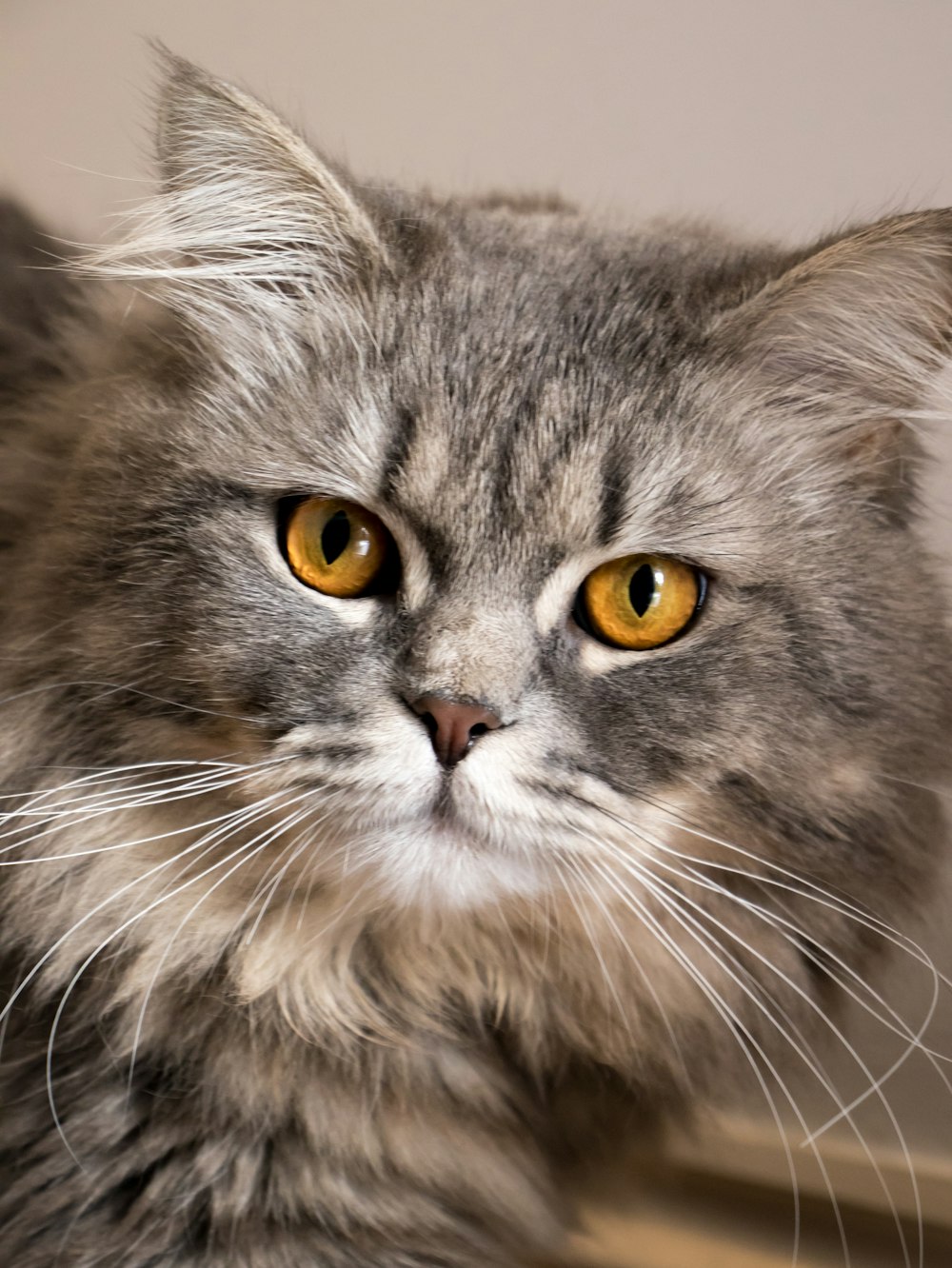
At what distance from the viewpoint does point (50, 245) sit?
1.36m

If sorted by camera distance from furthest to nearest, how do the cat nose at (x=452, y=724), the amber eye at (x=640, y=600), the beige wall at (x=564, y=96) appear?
the beige wall at (x=564, y=96)
the amber eye at (x=640, y=600)
the cat nose at (x=452, y=724)

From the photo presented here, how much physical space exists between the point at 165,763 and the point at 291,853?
4.9 inches

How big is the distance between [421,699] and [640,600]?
0.71 ft

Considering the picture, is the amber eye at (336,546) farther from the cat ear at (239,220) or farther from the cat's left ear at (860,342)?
the cat's left ear at (860,342)

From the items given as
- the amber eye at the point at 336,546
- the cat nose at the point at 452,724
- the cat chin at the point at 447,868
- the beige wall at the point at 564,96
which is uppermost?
the beige wall at the point at 564,96

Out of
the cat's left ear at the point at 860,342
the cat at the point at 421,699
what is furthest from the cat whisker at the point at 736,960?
the cat's left ear at the point at 860,342

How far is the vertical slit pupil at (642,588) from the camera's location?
0.94 metres

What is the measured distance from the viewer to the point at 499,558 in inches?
34.9

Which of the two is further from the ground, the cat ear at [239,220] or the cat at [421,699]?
the cat ear at [239,220]

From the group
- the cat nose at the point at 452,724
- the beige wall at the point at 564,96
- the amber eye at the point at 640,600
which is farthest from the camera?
the beige wall at the point at 564,96

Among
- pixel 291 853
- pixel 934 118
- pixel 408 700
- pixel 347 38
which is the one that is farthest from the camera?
pixel 347 38

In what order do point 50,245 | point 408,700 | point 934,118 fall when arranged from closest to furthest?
point 408,700
point 934,118
point 50,245

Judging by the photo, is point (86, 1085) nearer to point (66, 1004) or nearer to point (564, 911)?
point (66, 1004)

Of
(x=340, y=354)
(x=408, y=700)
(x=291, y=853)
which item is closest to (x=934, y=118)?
(x=340, y=354)
